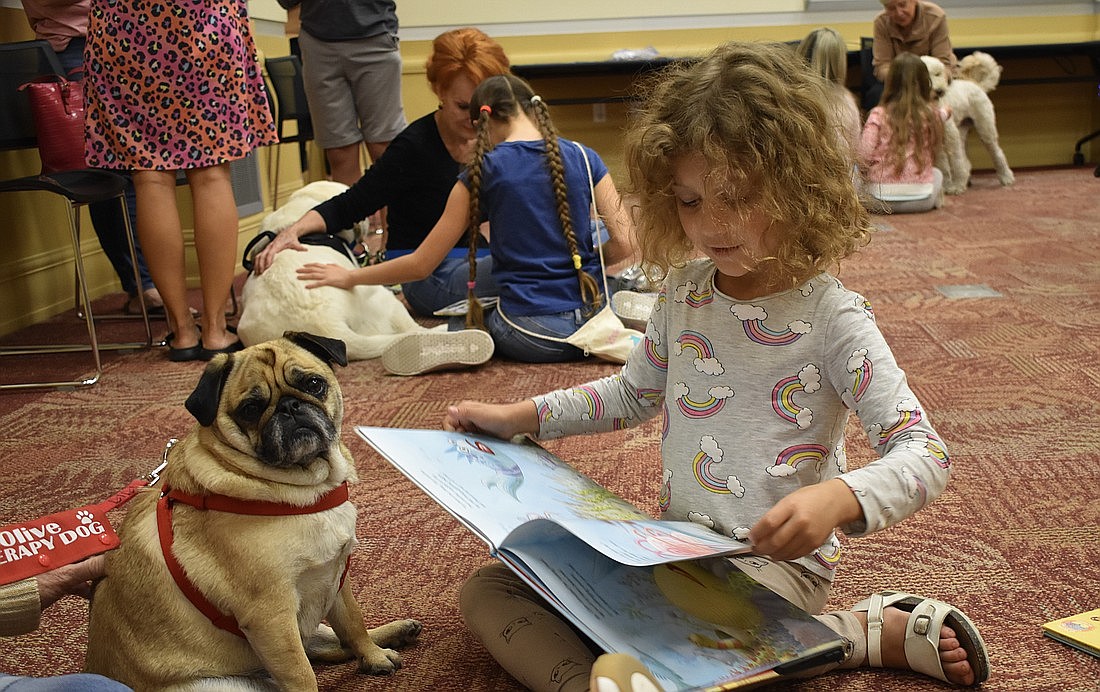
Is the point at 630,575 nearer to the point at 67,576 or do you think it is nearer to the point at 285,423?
the point at 285,423

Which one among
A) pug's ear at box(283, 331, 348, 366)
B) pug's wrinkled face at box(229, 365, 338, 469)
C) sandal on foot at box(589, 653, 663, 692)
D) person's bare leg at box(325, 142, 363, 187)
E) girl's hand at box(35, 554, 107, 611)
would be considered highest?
pug's ear at box(283, 331, 348, 366)

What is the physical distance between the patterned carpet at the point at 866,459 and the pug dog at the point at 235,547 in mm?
196

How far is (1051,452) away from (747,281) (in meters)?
1.13

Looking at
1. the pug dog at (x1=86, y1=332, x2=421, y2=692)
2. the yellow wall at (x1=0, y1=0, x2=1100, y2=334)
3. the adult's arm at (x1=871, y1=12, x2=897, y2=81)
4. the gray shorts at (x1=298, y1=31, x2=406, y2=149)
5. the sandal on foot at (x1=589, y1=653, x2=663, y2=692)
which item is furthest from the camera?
the yellow wall at (x1=0, y1=0, x2=1100, y2=334)

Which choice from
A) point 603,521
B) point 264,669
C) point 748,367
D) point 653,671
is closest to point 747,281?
point 748,367

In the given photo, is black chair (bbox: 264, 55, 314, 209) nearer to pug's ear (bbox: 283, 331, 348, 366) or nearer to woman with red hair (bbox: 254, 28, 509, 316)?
woman with red hair (bbox: 254, 28, 509, 316)

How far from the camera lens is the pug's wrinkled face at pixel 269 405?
1.23 m

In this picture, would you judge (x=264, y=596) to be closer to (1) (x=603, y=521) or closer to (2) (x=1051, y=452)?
(1) (x=603, y=521)

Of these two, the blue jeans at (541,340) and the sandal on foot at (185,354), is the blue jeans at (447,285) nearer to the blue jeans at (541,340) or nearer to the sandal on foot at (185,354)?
the blue jeans at (541,340)

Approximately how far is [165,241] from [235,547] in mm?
2222

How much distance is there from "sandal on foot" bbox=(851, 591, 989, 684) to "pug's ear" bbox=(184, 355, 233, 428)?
0.88m

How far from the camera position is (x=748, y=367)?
1280 mm

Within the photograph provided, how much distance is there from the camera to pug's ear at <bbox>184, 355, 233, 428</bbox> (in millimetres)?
1221

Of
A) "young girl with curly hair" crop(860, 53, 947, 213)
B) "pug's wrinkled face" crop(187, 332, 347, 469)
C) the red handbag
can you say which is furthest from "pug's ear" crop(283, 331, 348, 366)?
"young girl with curly hair" crop(860, 53, 947, 213)
